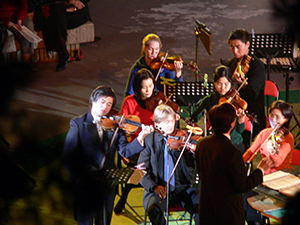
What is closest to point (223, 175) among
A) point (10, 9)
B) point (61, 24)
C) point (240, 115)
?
point (240, 115)

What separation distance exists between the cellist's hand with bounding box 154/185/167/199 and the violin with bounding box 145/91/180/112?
3.17 feet

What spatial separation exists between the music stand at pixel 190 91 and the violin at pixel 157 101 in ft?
0.25

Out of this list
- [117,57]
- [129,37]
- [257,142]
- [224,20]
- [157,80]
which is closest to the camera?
[257,142]

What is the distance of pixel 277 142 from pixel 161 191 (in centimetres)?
114

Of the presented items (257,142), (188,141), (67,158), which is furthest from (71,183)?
(257,142)

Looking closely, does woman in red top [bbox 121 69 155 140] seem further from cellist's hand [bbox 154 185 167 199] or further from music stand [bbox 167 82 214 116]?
cellist's hand [bbox 154 185 167 199]

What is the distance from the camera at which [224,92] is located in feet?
12.5

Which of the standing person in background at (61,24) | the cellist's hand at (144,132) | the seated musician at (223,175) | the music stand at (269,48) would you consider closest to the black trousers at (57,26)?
the standing person in background at (61,24)

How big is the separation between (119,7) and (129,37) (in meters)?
1.71

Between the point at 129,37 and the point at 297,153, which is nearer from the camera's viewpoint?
the point at 297,153

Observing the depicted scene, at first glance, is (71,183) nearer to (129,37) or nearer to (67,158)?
(67,158)

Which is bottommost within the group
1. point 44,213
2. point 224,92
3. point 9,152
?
point 224,92

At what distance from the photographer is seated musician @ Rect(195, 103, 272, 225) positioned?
216 centimetres

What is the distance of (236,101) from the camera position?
3.79 metres
